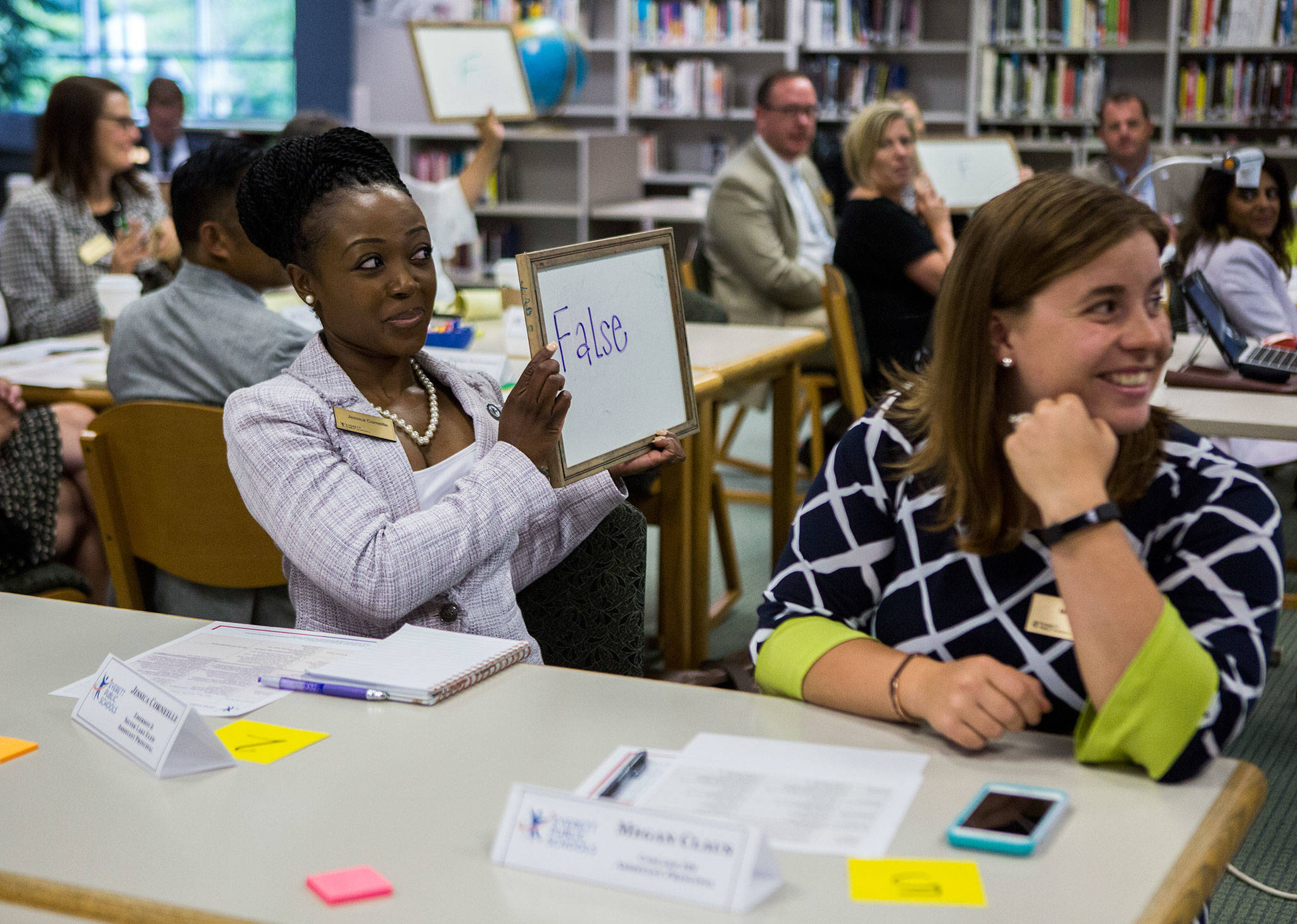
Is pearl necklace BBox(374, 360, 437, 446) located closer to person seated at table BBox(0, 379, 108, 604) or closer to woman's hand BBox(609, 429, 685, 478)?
woman's hand BBox(609, 429, 685, 478)

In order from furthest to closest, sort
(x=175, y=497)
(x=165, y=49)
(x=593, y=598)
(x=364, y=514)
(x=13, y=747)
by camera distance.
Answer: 1. (x=165, y=49)
2. (x=175, y=497)
3. (x=593, y=598)
4. (x=364, y=514)
5. (x=13, y=747)

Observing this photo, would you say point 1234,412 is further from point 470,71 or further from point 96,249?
point 470,71

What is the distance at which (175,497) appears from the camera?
194 centimetres

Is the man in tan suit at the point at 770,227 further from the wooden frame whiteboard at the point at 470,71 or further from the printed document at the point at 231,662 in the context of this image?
the printed document at the point at 231,662

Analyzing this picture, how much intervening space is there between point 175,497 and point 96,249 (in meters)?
1.85

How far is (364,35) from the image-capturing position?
23.7ft

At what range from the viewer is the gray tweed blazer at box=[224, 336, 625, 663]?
148 cm

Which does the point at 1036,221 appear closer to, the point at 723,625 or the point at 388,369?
the point at 388,369

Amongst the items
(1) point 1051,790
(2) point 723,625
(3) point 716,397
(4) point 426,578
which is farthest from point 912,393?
(2) point 723,625

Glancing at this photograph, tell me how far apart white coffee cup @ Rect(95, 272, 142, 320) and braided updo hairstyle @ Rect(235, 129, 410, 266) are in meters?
1.63

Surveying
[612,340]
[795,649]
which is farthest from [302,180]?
[795,649]

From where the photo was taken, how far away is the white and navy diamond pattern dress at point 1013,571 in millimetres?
1132

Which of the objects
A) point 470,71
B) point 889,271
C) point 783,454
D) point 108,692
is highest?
point 470,71

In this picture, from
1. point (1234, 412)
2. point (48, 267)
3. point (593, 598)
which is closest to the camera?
point (593, 598)
